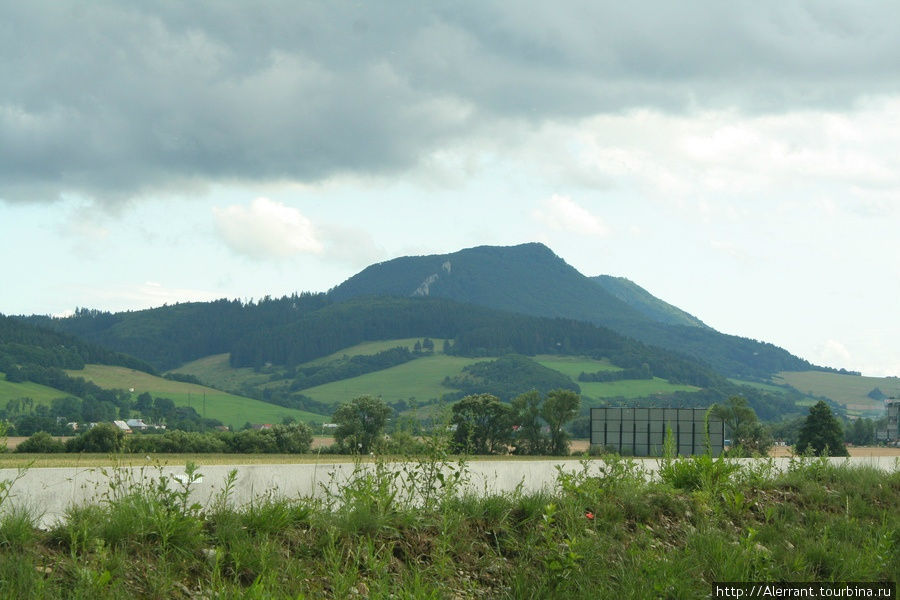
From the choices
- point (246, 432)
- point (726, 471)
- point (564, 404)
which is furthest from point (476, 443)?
point (726, 471)

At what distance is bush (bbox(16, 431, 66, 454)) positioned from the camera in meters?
61.5

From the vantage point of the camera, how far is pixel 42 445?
6247 cm

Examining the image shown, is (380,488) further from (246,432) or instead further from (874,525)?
(246,432)

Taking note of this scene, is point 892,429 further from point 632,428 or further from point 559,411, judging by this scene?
point 632,428

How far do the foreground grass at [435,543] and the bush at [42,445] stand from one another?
2055 inches

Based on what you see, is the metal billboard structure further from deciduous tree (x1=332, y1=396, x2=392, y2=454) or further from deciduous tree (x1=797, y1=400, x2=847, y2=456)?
deciduous tree (x1=332, y1=396, x2=392, y2=454)

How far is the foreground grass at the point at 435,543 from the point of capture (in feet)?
35.0

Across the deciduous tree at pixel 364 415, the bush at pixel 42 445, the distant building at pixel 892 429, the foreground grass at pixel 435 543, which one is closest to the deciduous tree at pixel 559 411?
the deciduous tree at pixel 364 415

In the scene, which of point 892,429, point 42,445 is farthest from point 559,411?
point 892,429

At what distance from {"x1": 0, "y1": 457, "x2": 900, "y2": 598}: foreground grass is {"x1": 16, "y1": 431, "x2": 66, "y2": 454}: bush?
52193 millimetres

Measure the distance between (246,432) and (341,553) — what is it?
70.4 meters

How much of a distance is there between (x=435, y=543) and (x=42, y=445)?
56.2m

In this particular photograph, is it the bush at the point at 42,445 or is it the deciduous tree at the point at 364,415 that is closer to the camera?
the bush at the point at 42,445

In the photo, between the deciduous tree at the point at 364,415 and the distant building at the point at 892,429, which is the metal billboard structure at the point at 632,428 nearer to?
the deciduous tree at the point at 364,415
